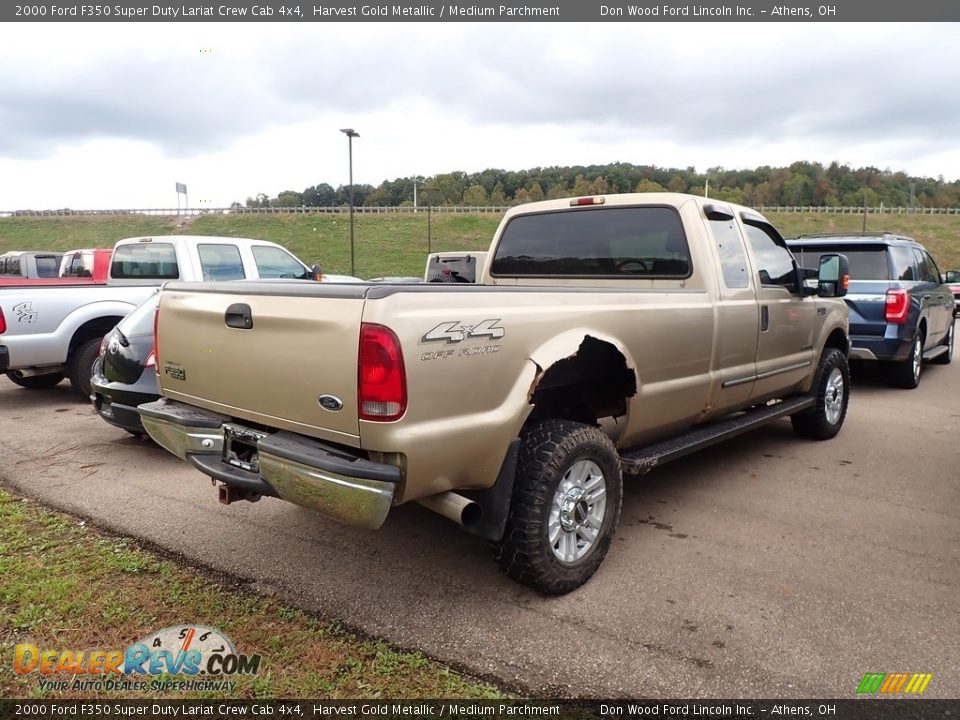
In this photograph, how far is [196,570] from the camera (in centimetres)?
343

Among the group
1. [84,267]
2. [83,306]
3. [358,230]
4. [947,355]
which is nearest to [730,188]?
[358,230]

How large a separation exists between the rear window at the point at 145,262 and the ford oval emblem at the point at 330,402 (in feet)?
23.7

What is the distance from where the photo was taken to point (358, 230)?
56.2 meters

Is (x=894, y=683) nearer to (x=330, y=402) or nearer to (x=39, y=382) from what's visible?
(x=330, y=402)

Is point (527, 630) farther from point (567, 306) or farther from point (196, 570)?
point (196, 570)

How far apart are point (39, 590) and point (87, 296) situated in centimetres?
502

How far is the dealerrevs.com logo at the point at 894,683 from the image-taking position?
2.48 m

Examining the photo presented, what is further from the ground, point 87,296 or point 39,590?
point 87,296

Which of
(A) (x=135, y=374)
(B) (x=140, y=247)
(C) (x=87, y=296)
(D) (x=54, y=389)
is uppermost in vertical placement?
(B) (x=140, y=247)

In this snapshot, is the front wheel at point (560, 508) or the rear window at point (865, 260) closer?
the front wheel at point (560, 508)

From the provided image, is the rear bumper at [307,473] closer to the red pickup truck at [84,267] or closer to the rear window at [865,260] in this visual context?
the rear window at [865,260]

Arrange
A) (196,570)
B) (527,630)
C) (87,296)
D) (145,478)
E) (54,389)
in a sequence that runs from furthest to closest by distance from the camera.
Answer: (54,389) < (87,296) < (145,478) < (196,570) < (527,630)

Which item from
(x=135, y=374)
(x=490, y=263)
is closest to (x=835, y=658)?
(x=490, y=263)

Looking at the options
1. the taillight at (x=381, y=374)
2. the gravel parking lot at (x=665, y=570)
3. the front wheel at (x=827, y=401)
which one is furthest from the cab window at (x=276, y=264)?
the taillight at (x=381, y=374)
